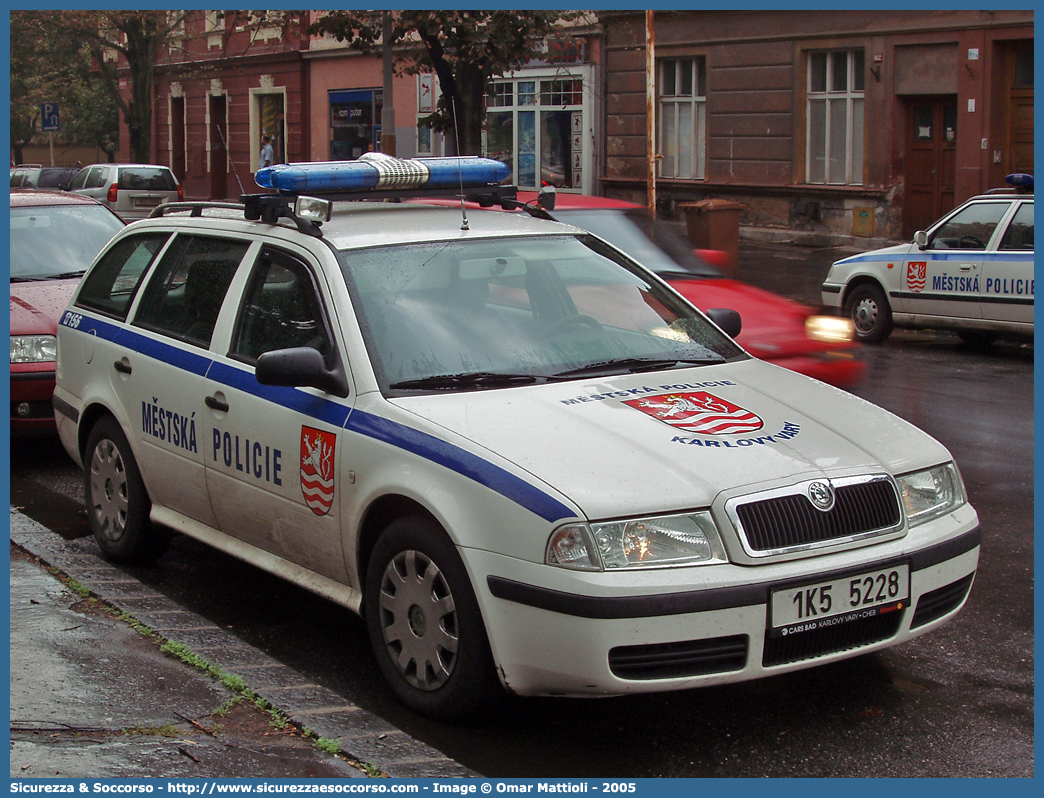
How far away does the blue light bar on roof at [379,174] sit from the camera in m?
5.44

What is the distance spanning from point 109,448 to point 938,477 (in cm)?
367

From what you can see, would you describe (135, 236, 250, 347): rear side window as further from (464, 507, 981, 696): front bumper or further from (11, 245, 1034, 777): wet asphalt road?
(464, 507, 981, 696): front bumper

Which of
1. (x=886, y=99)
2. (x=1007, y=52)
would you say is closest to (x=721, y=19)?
(x=886, y=99)

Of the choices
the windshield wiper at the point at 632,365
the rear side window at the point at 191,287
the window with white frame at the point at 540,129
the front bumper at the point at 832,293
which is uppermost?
the window with white frame at the point at 540,129

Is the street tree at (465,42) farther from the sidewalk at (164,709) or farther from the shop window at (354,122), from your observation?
the sidewalk at (164,709)

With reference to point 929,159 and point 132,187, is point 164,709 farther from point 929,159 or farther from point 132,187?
point 132,187

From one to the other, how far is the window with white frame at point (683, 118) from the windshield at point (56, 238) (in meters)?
18.2

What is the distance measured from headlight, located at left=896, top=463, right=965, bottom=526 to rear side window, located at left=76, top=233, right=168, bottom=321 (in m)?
3.52

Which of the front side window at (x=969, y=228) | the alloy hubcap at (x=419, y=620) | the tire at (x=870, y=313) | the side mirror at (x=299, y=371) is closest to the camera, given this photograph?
the alloy hubcap at (x=419, y=620)

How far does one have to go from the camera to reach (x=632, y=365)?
4.83 meters

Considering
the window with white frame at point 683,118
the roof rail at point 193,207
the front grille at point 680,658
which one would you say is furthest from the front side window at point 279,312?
the window with white frame at point 683,118

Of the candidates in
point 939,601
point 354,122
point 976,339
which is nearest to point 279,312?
point 939,601

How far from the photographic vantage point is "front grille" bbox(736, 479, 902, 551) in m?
3.85

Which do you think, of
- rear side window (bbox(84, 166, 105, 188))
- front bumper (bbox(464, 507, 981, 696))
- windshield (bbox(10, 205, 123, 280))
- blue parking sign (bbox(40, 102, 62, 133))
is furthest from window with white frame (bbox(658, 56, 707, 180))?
front bumper (bbox(464, 507, 981, 696))
